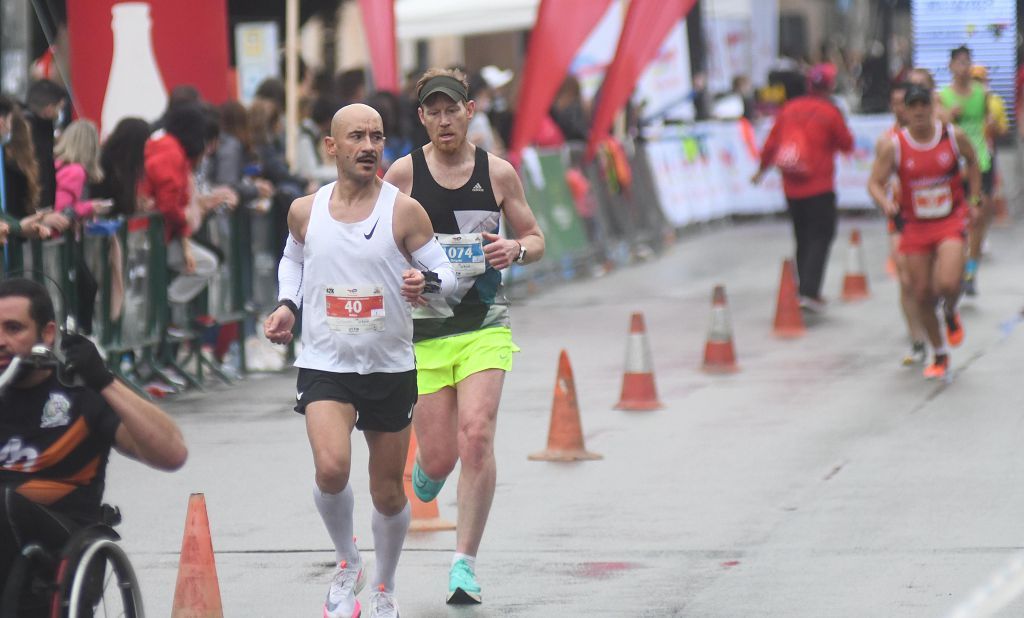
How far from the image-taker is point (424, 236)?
6.66 m

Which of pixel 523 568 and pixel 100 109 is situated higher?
pixel 100 109

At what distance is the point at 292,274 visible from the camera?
6789 millimetres

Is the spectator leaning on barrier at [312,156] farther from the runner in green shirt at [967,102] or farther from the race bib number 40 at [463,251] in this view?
the race bib number 40 at [463,251]

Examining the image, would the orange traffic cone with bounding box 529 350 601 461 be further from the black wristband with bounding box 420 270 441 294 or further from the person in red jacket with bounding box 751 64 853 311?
the person in red jacket with bounding box 751 64 853 311

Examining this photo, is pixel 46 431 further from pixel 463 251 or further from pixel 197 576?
pixel 463 251

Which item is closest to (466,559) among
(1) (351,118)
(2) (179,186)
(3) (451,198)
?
(3) (451,198)

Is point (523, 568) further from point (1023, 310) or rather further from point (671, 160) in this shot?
point (671, 160)

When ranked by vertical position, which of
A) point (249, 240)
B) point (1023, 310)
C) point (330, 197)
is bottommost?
point (1023, 310)

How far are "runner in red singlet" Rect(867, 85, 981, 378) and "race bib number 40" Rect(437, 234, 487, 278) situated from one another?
5745 millimetres

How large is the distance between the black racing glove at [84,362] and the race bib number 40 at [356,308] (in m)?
1.51

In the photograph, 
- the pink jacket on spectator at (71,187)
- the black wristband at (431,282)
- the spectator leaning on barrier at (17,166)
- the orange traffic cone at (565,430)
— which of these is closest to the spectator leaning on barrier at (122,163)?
the pink jacket on spectator at (71,187)

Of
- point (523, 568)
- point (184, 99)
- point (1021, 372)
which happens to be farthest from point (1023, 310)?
point (523, 568)

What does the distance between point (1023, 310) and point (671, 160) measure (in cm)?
878

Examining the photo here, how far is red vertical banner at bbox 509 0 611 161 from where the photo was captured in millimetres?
18781
